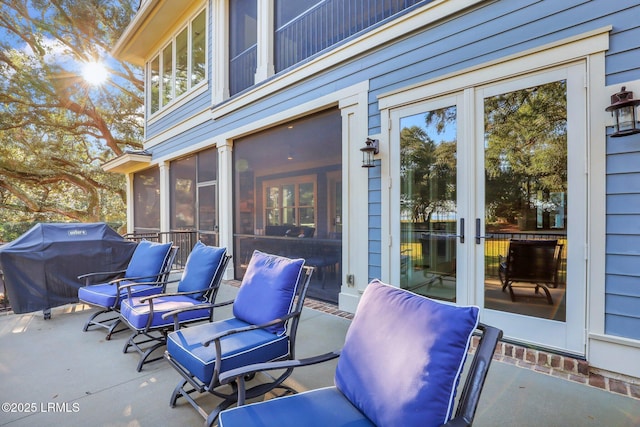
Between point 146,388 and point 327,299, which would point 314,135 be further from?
point 146,388

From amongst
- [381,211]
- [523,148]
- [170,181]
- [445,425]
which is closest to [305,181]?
[381,211]

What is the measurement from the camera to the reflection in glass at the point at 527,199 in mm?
2658

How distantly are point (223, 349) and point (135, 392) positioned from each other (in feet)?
2.90

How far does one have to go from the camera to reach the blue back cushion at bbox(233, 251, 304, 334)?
88.8 inches

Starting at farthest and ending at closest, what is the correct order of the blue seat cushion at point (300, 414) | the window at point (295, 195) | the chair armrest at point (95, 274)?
the window at point (295, 195) → the chair armrest at point (95, 274) → the blue seat cushion at point (300, 414)

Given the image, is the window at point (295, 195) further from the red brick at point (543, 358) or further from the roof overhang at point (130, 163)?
the roof overhang at point (130, 163)

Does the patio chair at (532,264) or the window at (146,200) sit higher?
the window at (146,200)

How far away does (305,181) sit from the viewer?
4.77 meters

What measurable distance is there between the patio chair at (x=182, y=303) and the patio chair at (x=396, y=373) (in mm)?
1475

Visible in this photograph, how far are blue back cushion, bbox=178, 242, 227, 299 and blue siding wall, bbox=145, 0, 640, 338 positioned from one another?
1.80m

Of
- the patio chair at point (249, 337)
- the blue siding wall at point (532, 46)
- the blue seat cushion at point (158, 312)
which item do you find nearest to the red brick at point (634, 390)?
the blue siding wall at point (532, 46)

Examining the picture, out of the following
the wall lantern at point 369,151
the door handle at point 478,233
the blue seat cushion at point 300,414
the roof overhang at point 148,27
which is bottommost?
the blue seat cushion at point 300,414

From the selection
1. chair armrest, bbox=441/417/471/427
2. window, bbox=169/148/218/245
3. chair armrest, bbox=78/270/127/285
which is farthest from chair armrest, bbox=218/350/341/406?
window, bbox=169/148/218/245

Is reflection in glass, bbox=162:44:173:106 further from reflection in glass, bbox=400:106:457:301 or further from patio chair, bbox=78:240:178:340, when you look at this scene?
reflection in glass, bbox=400:106:457:301
